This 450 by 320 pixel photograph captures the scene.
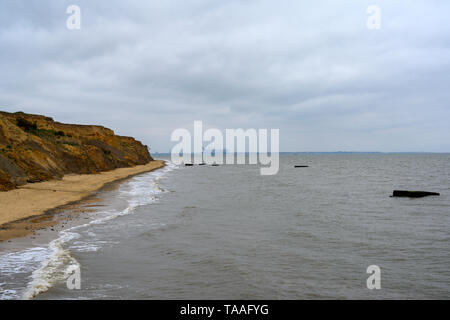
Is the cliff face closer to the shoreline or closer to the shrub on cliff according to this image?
the shrub on cliff

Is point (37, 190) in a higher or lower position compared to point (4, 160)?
lower

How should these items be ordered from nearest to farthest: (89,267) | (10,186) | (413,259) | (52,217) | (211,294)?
(211,294), (89,267), (413,259), (52,217), (10,186)

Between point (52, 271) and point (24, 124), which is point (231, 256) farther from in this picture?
point (24, 124)

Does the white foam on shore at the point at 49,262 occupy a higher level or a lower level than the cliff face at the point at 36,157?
lower

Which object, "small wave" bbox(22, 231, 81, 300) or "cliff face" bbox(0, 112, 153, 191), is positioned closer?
"small wave" bbox(22, 231, 81, 300)

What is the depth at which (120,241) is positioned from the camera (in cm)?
1348

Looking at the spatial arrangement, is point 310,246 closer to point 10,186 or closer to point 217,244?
point 217,244

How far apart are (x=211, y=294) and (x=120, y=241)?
6.32 metres

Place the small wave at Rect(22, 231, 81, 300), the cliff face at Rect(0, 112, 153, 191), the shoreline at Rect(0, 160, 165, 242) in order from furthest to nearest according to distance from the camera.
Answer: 1. the cliff face at Rect(0, 112, 153, 191)
2. the shoreline at Rect(0, 160, 165, 242)
3. the small wave at Rect(22, 231, 81, 300)

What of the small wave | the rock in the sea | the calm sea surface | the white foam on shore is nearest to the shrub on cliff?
the calm sea surface

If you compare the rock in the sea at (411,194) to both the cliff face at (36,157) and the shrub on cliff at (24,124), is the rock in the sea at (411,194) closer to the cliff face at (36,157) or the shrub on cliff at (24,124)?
the cliff face at (36,157)

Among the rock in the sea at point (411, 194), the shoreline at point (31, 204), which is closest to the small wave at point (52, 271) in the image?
the shoreline at point (31, 204)

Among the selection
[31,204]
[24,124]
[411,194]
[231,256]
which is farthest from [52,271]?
[24,124]

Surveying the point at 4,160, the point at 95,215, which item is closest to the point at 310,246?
the point at 95,215
